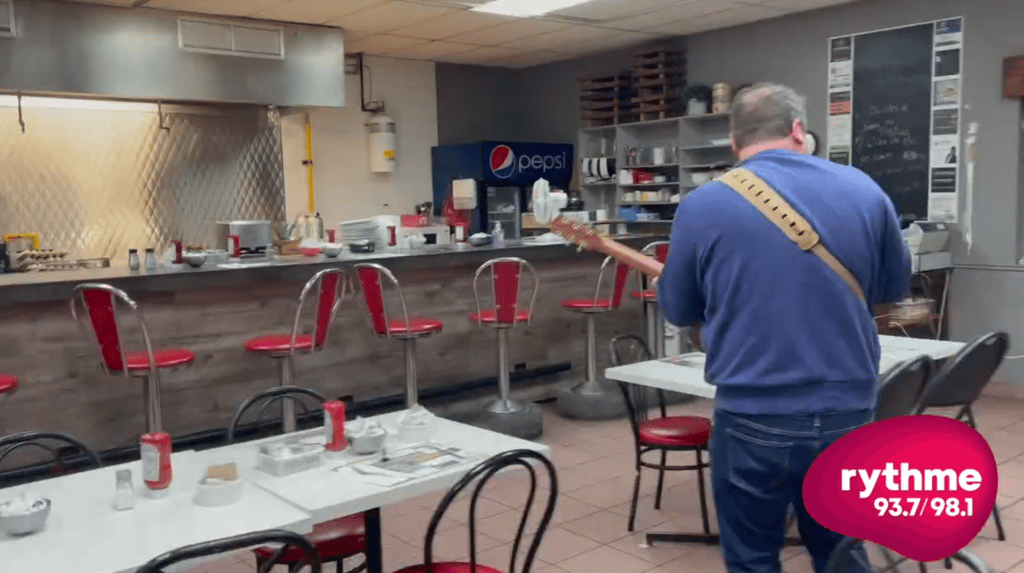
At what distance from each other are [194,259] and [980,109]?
18.4 feet

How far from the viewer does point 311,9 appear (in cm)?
700

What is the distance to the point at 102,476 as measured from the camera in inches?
98.7

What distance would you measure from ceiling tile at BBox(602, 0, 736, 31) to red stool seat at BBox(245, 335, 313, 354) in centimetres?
436

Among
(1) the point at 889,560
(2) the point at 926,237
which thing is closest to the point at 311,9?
(2) the point at 926,237

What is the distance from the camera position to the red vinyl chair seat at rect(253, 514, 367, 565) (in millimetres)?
2604

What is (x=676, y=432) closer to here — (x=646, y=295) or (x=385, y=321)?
(x=385, y=321)

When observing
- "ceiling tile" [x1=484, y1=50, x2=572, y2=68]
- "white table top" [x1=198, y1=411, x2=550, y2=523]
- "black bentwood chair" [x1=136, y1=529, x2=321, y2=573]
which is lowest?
"white table top" [x1=198, y1=411, x2=550, y2=523]

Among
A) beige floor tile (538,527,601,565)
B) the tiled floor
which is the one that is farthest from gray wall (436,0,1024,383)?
beige floor tile (538,527,601,565)

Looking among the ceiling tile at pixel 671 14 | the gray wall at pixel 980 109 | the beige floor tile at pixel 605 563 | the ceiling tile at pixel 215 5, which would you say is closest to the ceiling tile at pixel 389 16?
the ceiling tile at pixel 215 5

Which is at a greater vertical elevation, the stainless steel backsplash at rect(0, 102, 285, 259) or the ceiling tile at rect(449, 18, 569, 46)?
the ceiling tile at rect(449, 18, 569, 46)

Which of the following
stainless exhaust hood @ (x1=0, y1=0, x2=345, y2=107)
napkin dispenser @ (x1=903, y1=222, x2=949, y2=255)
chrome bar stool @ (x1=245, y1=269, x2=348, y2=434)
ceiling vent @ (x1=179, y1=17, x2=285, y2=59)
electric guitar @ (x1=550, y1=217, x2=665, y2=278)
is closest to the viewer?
electric guitar @ (x1=550, y1=217, x2=665, y2=278)

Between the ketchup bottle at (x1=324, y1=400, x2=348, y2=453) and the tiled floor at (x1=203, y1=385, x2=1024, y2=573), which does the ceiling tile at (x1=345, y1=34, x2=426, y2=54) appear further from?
the ketchup bottle at (x1=324, y1=400, x2=348, y2=453)

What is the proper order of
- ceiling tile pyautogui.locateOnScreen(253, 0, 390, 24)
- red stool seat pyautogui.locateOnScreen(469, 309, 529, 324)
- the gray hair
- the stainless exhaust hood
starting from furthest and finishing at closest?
ceiling tile pyautogui.locateOnScreen(253, 0, 390, 24), the stainless exhaust hood, red stool seat pyautogui.locateOnScreen(469, 309, 529, 324), the gray hair

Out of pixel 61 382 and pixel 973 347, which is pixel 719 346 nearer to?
pixel 973 347
